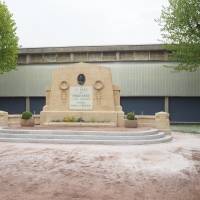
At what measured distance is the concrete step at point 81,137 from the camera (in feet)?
44.2

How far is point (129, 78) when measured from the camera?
29.3 meters

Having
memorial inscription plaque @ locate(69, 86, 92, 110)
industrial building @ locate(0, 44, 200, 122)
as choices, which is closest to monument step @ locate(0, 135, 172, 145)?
memorial inscription plaque @ locate(69, 86, 92, 110)

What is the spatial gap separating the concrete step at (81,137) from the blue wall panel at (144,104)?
575 inches

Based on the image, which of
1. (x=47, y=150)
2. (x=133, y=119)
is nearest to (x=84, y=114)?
(x=133, y=119)

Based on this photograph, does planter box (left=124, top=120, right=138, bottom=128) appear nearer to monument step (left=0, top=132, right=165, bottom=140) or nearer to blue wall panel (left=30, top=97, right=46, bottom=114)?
monument step (left=0, top=132, right=165, bottom=140)

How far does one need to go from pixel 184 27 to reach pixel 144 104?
1088 cm

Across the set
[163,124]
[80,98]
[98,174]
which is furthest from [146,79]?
[98,174]

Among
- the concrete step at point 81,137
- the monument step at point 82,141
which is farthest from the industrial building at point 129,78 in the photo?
the monument step at point 82,141

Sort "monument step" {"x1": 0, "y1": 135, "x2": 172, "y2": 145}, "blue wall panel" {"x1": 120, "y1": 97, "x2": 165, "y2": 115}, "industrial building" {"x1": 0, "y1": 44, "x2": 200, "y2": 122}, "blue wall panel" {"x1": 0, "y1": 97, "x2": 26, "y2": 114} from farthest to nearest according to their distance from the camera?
"blue wall panel" {"x1": 0, "y1": 97, "x2": 26, "y2": 114}, "blue wall panel" {"x1": 120, "y1": 97, "x2": 165, "y2": 115}, "industrial building" {"x1": 0, "y1": 44, "x2": 200, "y2": 122}, "monument step" {"x1": 0, "y1": 135, "x2": 172, "y2": 145}

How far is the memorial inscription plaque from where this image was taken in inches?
782

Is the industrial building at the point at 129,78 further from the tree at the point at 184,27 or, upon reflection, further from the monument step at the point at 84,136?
the monument step at the point at 84,136

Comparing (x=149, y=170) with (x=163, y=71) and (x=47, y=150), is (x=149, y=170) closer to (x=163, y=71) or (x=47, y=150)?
(x=47, y=150)

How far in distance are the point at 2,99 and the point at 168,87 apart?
21.7 m

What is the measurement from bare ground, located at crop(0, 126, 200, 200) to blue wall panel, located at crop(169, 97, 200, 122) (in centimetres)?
1890
